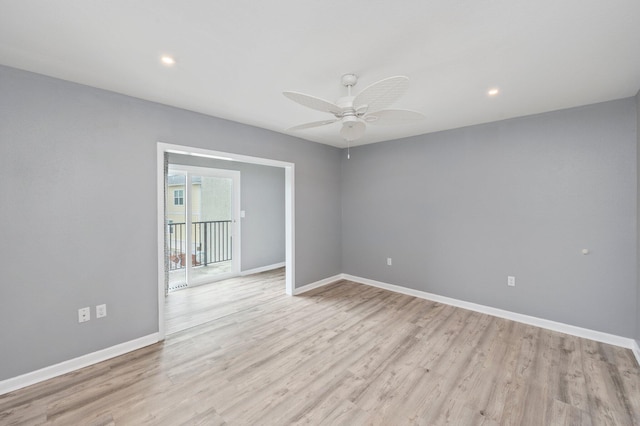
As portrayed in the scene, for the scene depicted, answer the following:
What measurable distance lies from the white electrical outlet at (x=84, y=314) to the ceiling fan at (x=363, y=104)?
8.74 feet

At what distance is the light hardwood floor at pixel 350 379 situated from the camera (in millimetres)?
1871

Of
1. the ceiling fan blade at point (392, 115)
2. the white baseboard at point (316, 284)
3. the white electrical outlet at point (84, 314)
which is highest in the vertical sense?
the ceiling fan blade at point (392, 115)

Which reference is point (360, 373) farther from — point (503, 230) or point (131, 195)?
point (131, 195)

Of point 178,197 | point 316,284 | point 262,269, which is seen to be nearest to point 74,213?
point 178,197

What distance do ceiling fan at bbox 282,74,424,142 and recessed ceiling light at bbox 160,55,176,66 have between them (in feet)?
3.35

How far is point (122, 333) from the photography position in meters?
2.64

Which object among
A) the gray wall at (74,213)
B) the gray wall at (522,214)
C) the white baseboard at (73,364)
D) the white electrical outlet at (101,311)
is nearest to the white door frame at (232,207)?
the gray wall at (74,213)

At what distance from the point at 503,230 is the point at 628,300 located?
Answer: 49.8 inches

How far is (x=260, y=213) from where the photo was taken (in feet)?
18.9

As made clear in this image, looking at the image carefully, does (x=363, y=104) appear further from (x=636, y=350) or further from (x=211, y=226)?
(x=211, y=226)

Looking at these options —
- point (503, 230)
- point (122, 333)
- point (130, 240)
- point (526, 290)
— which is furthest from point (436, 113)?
point (122, 333)

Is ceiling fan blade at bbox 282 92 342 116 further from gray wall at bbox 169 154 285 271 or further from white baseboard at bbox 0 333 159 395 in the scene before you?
gray wall at bbox 169 154 285 271

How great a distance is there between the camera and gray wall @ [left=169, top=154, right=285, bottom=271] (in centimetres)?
544

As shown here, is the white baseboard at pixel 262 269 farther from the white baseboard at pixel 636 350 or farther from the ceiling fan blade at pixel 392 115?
the white baseboard at pixel 636 350
